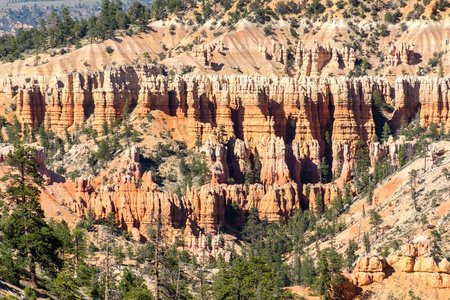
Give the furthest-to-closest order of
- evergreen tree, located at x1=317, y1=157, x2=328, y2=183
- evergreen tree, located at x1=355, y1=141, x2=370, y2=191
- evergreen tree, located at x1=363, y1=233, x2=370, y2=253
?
evergreen tree, located at x1=317, y1=157, x2=328, y2=183 < evergreen tree, located at x1=355, y1=141, x2=370, y2=191 < evergreen tree, located at x1=363, y1=233, x2=370, y2=253

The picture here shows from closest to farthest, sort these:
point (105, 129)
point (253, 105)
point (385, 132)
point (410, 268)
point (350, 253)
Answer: point (410, 268)
point (350, 253)
point (105, 129)
point (253, 105)
point (385, 132)

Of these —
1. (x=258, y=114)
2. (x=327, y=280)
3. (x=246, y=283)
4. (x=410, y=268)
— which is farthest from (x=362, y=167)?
(x=327, y=280)

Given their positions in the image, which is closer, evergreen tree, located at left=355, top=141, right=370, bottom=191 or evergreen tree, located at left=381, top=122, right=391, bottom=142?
evergreen tree, located at left=355, top=141, right=370, bottom=191

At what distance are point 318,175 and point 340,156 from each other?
5184 millimetres

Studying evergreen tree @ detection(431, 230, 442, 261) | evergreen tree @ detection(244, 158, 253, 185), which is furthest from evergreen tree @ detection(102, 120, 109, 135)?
evergreen tree @ detection(431, 230, 442, 261)

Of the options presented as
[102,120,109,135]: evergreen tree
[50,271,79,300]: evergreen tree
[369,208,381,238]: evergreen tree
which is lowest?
[369,208,381,238]: evergreen tree

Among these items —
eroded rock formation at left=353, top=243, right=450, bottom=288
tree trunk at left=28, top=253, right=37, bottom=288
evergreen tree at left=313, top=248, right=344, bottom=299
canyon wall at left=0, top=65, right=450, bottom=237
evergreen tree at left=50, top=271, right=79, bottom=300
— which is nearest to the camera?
evergreen tree at left=50, top=271, right=79, bottom=300

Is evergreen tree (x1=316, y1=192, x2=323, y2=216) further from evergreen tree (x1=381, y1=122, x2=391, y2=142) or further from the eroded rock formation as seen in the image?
the eroded rock formation

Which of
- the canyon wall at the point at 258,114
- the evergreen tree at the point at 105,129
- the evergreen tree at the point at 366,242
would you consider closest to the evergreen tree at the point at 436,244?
the evergreen tree at the point at 366,242

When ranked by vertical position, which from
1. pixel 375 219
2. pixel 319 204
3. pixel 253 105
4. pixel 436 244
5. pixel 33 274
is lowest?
pixel 319 204

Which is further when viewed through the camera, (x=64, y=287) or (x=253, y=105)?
(x=253, y=105)

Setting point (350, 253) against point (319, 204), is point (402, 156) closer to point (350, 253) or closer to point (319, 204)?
point (319, 204)

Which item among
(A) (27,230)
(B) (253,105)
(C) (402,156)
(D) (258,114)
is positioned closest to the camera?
(A) (27,230)

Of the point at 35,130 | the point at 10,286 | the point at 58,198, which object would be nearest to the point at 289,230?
the point at 58,198
